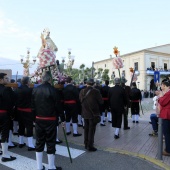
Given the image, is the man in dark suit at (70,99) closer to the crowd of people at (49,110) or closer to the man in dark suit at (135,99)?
the crowd of people at (49,110)

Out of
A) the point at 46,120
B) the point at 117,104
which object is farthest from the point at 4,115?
the point at 117,104

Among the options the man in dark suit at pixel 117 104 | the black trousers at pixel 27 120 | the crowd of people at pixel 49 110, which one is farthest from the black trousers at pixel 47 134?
the man in dark suit at pixel 117 104

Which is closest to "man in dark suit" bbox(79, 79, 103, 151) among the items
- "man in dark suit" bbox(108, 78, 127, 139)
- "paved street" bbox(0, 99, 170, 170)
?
"paved street" bbox(0, 99, 170, 170)

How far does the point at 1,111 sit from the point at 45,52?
2.51 meters

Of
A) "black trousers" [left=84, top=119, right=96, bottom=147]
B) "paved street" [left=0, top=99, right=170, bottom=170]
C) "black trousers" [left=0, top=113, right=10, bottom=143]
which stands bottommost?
"paved street" [left=0, top=99, right=170, bottom=170]

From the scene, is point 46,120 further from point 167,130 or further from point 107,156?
point 167,130

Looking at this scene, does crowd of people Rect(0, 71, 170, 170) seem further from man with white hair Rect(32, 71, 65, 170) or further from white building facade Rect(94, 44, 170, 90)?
white building facade Rect(94, 44, 170, 90)

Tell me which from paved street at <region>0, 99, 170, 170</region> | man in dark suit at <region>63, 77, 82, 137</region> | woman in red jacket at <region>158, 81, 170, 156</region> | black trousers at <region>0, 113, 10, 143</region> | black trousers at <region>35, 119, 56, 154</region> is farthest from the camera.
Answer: man in dark suit at <region>63, 77, 82, 137</region>

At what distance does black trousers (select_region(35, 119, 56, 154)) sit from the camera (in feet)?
15.7

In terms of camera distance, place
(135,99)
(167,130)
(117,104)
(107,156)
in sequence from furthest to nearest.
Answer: (135,99) < (117,104) < (167,130) < (107,156)

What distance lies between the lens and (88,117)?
21.4 ft

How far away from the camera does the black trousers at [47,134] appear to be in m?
4.79

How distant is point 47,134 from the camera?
4844mm

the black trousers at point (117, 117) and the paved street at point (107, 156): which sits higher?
the black trousers at point (117, 117)
